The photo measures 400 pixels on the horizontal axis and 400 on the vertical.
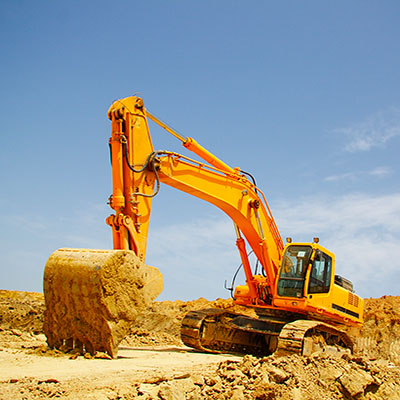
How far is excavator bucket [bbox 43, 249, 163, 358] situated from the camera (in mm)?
7508

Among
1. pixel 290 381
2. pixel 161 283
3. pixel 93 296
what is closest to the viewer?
pixel 290 381

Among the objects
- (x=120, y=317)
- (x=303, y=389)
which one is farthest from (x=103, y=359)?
(x=303, y=389)

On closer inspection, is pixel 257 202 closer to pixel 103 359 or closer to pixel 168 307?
pixel 103 359

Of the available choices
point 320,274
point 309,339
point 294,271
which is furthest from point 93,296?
point 320,274

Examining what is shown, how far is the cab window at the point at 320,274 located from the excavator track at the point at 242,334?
758 millimetres

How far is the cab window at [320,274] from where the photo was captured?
10.2 m

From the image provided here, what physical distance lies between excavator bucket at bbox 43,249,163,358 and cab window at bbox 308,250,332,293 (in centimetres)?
383

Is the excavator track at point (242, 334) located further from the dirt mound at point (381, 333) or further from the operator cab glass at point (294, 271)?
the dirt mound at point (381, 333)

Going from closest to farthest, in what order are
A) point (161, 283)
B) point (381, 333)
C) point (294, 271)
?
point (161, 283) → point (294, 271) → point (381, 333)

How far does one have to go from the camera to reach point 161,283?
8453 mm

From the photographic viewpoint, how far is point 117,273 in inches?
300

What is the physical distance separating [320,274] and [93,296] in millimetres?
5182

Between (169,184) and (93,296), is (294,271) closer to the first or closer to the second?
(169,184)

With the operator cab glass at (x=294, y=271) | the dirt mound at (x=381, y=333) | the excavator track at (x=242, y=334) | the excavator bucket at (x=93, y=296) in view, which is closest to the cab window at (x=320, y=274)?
the operator cab glass at (x=294, y=271)
